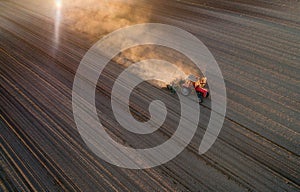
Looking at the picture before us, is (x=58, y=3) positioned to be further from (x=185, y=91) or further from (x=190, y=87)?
(x=190, y=87)

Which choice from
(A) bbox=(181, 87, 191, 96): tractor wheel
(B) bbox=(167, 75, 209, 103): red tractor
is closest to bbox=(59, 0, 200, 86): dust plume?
(B) bbox=(167, 75, 209, 103): red tractor

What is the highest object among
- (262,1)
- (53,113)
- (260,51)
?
(262,1)

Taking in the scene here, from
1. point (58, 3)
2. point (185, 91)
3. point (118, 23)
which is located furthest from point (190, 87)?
point (58, 3)

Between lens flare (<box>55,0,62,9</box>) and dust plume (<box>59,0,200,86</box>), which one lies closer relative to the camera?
dust plume (<box>59,0,200,86</box>)

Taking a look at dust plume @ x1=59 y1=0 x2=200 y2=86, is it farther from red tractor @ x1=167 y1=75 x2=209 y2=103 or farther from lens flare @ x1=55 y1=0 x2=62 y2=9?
red tractor @ x1=167 y1=75 x2=209 y2=103

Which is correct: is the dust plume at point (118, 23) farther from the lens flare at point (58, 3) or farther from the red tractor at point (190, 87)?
the red tractor at point (190, 87)

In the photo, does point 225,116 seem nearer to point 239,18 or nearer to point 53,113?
point 53,113

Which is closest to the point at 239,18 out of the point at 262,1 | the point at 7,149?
the point at 262,1

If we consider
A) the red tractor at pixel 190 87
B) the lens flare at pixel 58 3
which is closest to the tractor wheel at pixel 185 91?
the red tractor at pixel 190 87
